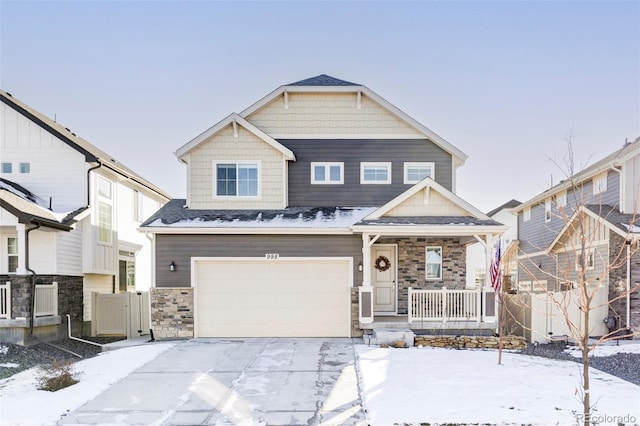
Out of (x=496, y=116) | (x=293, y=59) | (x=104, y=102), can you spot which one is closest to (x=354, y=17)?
(x=293, y=59)

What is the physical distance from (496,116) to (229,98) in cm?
1040

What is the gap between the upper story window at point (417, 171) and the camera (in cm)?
1515

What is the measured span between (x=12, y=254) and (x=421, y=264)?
12128 millimetres

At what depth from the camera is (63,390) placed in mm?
8562

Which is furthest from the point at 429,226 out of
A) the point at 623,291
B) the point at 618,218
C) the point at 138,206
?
the point at 138,206

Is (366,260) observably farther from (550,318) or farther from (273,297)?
(550,318)

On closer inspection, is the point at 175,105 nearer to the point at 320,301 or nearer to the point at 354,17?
the point at 354,17

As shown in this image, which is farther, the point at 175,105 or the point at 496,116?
the point at 175,105

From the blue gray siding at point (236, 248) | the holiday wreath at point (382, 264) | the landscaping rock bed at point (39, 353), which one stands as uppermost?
the blue gray siding at point (236, 248)

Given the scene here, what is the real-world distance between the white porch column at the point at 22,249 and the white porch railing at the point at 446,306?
10486 mm

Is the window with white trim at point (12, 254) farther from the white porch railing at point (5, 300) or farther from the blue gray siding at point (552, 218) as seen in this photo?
the blue gray siding at point (552, 218)

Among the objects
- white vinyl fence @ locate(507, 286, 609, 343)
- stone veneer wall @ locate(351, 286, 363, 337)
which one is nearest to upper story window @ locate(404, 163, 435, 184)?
stone veneer wall @ locate(351, 286, 363, 337)

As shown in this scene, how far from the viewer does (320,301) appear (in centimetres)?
1348

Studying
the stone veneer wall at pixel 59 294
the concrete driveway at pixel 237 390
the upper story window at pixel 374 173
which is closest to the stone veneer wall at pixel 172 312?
the concrete driveway at pixel 237 390
